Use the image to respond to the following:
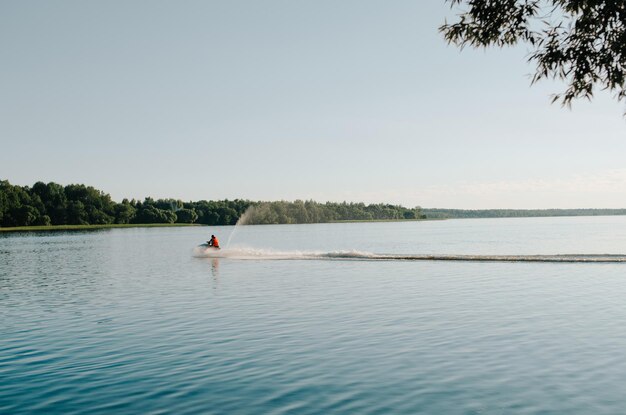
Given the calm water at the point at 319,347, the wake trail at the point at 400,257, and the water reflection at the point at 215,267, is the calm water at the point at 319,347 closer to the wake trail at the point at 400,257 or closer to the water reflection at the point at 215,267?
the water reflection at the point at 215,267

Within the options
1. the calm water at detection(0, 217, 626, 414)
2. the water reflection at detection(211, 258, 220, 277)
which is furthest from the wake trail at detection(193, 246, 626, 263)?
the calm water at detection(0, 217, 626, 414)

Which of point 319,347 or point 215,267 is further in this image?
point 215,267

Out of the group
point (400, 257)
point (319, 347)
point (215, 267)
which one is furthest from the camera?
point (400, 257)

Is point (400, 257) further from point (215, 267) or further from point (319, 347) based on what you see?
point (319, 347)

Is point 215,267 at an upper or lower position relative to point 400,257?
lower

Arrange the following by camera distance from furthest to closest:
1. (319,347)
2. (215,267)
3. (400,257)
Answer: (400,257)
(215,267)
(319,347)

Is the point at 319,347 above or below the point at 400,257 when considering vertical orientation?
below

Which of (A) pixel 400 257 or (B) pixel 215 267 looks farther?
(A) pixel 400 257

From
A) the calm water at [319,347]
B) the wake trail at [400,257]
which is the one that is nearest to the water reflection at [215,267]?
the wake trail at [400,257]

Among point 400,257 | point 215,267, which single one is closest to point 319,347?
point 215,267

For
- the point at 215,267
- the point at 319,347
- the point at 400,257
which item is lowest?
the point at 319,347

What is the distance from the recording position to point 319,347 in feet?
73.7

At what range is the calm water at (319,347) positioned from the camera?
627 inches

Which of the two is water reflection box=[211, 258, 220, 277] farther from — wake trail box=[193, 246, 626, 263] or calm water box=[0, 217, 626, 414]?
calm water box=[0, 217, 626, 414]
